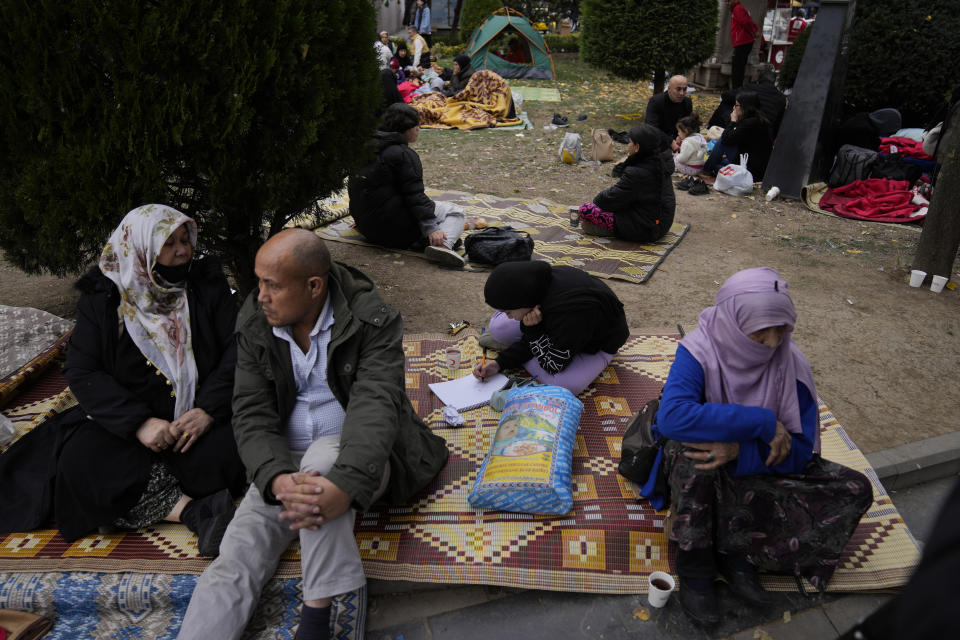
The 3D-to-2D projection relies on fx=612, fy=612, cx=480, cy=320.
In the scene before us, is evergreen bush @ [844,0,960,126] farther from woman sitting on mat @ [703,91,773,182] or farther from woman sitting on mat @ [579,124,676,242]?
woman sitting on mat @ [579,124,676,242]

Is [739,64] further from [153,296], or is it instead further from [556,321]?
[153,296]

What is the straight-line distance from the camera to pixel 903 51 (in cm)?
879

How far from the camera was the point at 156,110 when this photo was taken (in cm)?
339

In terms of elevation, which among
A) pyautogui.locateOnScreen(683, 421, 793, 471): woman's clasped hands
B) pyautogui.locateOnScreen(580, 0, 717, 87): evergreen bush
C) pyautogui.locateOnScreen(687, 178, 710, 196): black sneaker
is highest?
pyautogui.locateOnScreen(580, 0, 717, 87): evergreen bush

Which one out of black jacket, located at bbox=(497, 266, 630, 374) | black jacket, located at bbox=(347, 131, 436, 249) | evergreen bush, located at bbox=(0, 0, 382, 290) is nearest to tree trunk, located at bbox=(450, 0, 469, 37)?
black jacket, located at bbox=(347, 131, 436, 249)

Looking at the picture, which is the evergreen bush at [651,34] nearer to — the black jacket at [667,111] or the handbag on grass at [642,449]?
the black jacket at [667,111]


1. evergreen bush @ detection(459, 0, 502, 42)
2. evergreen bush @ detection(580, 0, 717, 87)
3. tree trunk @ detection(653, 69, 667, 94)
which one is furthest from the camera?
evergreen bush @ detection(459, 0, 502, 42)

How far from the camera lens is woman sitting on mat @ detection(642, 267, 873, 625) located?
256 centimetres

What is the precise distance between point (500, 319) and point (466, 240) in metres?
2.01

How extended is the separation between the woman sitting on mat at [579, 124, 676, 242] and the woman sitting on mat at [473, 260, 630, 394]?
9.89 feet

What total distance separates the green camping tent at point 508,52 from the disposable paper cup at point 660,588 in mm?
15760

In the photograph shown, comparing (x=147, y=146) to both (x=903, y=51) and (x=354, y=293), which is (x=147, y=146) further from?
(x=903, y=51)

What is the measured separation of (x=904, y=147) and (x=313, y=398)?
9.12 m

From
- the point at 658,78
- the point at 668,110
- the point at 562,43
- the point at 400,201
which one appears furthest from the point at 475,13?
the point at 400,201
